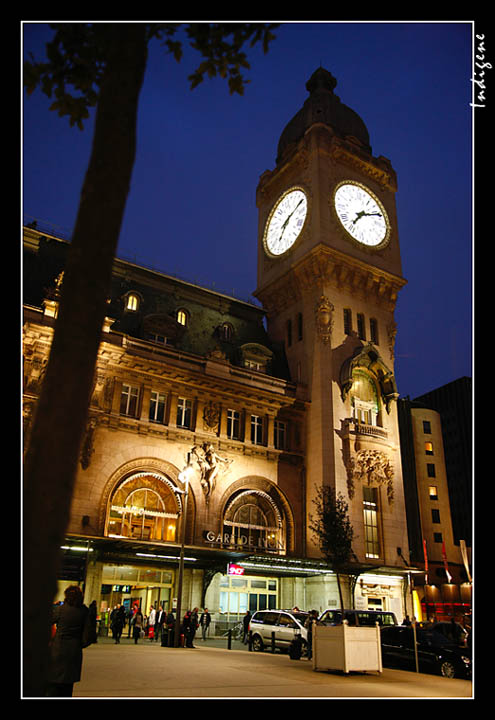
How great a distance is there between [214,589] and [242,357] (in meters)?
16.6

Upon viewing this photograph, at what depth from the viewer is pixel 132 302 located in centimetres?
4228

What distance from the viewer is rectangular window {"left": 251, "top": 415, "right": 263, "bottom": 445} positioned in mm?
41438

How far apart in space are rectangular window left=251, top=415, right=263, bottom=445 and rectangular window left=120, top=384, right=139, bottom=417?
882cm

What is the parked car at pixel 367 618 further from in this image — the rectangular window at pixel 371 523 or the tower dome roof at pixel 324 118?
the tower dome roof at pixel 324 118

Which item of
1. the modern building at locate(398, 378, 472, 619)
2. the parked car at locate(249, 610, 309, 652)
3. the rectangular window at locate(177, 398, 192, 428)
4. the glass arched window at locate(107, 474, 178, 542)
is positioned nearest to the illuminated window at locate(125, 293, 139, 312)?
the rectangular window at locate(177, 398, 192, 428)

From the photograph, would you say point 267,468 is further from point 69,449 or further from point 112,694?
point 69,449

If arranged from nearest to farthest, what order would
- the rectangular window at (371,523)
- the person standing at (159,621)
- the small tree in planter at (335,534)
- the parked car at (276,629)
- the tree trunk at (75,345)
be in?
1. the tree trunk at (75,345)
2. the parked car at (276,629)
3. the person standing at (159,621)
4. the small tree in planter at (335,534)
5. the rectangular window at (371,523)

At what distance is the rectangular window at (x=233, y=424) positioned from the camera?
132 ft

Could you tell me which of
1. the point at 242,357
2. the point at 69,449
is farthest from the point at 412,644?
the point at 242,357

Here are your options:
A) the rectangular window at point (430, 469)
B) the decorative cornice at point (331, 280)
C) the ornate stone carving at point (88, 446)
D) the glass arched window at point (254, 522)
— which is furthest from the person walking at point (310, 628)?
the rectangular window at point (430, 469)

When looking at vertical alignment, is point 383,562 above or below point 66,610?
above

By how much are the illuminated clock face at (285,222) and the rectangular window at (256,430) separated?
1585 cm

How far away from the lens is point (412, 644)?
2256cm

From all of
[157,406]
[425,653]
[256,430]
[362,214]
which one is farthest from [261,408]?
[425,653]
